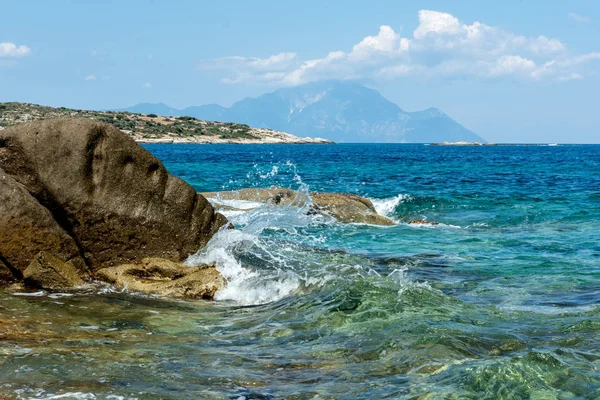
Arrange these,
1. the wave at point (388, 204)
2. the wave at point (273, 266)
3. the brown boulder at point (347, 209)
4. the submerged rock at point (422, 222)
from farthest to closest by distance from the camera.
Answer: the wave at point (388, 204) → the submerged rock at point (422, 222) → the brown boulder at point (347, 209) → the wave at point (273, 266)

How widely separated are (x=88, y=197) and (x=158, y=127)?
14403 centimetres

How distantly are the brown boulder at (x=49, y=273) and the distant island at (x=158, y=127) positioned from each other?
365ft

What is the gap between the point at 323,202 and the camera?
78.2 ft

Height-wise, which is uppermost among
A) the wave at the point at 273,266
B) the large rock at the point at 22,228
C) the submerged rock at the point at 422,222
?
the large rock at the point at 22,228

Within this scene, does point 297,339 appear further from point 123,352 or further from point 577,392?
point 577,392

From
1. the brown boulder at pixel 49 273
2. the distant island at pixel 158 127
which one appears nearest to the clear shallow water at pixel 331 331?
the brown boulder at pixel 49 273

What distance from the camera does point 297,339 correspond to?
812 centimetres

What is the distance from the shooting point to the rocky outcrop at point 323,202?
2300 centimetres

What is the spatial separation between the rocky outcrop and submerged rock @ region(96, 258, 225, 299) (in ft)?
38.5

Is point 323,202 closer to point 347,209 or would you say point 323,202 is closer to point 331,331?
point 347,209

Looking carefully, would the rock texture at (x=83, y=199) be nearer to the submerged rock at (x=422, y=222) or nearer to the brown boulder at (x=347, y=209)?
the brown boulder at (x=347, y=209)

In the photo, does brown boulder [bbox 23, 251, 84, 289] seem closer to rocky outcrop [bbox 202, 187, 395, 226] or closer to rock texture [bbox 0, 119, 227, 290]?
rock texture [bbox 0, 119, 227, 290]

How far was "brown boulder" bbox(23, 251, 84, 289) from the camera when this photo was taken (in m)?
10.1

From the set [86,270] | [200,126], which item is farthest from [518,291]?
[200,126]
